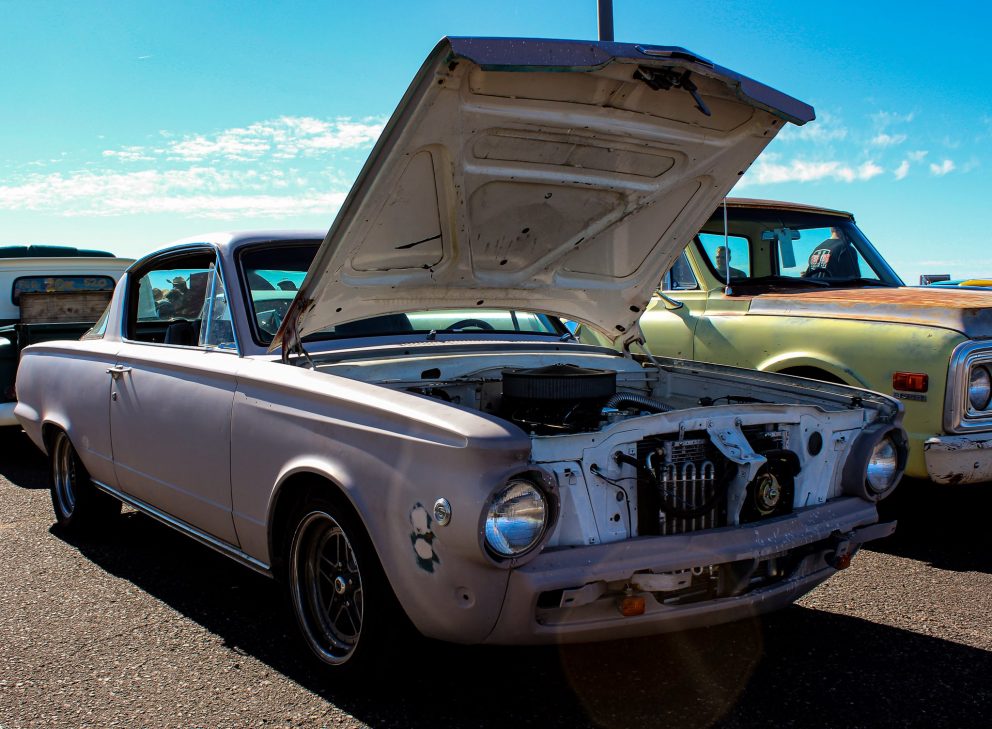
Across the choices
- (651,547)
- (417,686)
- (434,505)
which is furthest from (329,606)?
(651,547)

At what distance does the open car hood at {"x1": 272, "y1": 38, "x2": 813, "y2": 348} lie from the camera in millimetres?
2938

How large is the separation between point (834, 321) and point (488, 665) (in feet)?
10.0

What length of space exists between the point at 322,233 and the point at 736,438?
222cm

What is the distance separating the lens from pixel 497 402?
3.90 meters

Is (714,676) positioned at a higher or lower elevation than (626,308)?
lower

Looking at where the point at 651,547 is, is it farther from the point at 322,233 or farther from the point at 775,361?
the point at 775,361

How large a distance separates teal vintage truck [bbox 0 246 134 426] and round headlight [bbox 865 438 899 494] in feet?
21.1

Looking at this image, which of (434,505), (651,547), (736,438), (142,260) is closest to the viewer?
(434,505)

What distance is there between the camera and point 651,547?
8.73 ft

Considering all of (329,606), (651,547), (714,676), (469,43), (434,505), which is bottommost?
(714,676)

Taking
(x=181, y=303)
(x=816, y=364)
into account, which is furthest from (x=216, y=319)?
(x=816, y=364)

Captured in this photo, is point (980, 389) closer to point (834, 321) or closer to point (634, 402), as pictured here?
point (834, 321)

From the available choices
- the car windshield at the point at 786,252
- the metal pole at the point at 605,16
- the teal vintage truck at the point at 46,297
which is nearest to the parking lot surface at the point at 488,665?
the car windshield at the point at 786,252

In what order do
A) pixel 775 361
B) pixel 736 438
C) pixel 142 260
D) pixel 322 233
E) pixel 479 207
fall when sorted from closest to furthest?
pixel 736 438 → pixel 479 207 → pixel 322 233 → pixel 142 260 → pixel 775 361
